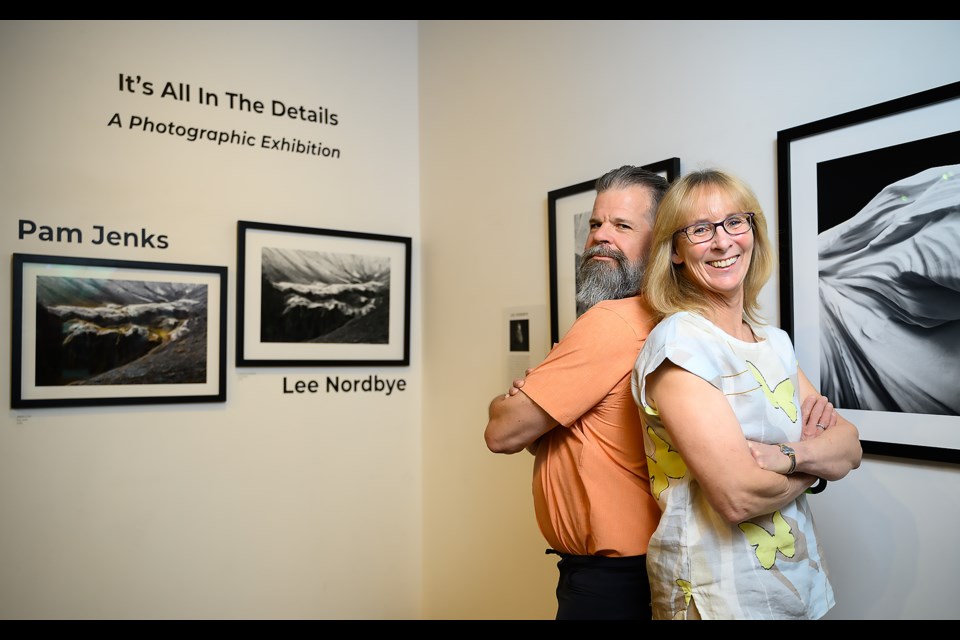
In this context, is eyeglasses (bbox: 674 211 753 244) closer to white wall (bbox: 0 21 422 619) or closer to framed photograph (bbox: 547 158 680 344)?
framed photograph (bbox: 547 158 680 344)

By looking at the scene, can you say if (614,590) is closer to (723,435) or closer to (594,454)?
(594,454)

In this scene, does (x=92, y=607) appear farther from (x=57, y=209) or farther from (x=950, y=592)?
(x=950, y=592)

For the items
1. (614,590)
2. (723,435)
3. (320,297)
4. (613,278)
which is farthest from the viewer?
(320,297)

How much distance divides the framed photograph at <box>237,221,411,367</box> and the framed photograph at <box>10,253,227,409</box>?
0.15m

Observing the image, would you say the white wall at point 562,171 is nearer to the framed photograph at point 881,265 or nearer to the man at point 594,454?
the framed photograph at point 881,265

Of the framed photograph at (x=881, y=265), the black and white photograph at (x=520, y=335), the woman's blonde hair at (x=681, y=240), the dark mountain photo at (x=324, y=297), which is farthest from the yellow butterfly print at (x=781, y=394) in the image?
the dark mountain photo at (x=324, y=297)

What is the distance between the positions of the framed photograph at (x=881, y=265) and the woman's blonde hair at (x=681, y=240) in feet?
1.12

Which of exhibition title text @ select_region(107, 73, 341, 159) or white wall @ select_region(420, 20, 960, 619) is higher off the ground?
exhibition title text @ select_region(107, 73, 341, 159)

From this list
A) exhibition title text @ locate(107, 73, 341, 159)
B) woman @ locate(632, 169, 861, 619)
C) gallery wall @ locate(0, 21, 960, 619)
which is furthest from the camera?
exhibition title text @ locate(107, 73, 341, 159)

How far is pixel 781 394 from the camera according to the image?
4.47 feet

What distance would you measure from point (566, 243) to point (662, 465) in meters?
1.31

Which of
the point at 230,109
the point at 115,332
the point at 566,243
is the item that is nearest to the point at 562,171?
the point at 566,243

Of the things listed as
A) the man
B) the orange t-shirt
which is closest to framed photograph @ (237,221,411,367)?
the man

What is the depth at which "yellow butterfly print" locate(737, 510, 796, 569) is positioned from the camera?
1290 mm
